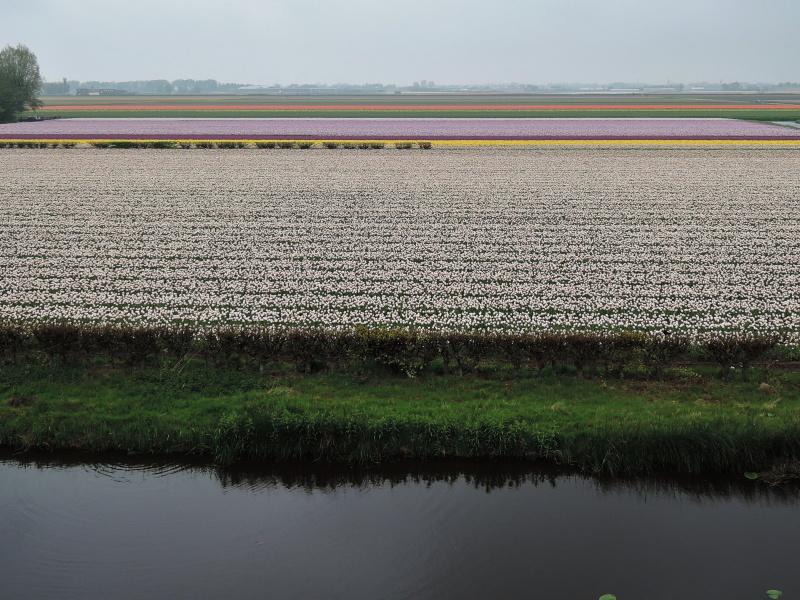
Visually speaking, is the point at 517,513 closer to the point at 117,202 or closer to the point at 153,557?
the point at 153,557

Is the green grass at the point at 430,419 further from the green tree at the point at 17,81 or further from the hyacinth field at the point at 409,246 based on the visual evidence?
the green tree at the point at 17,81

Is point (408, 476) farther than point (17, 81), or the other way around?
point (17, 81)

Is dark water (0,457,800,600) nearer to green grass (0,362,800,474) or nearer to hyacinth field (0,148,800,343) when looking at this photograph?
green grass (0,362,800,474)

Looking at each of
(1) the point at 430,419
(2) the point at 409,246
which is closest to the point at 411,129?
(2) the point at 409,246

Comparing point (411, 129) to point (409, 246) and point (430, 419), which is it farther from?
point (430, 419)

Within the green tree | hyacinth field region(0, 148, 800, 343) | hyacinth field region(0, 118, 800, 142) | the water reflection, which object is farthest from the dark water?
the green tree

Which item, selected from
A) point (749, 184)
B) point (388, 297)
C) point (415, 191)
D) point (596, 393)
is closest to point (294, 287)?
point (388, 297)
